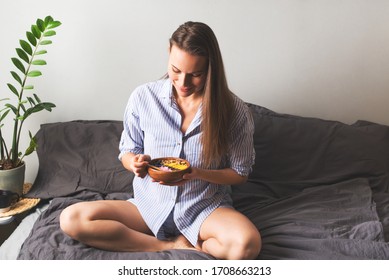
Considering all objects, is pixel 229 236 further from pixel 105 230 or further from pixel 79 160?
pixel 79 160

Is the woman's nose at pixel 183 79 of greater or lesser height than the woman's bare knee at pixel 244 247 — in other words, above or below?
above

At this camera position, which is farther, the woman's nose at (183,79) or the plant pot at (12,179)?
the plant pot at (12,179)

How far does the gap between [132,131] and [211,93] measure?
320 mm

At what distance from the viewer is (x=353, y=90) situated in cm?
172

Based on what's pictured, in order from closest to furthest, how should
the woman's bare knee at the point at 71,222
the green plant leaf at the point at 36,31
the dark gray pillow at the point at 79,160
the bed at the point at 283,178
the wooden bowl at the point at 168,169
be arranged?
the wooden bowl at the point at 168,169 < the woman's bare knee at the point at 71,222 < the bed at the point at 283,178 < the green plant leaf at the point at 36,31 < the dark gray pillow at the point at 79,160

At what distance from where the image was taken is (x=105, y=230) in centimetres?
116

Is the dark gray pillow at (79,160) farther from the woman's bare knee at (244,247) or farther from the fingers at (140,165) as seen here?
the woman's bare knee at (244,247)

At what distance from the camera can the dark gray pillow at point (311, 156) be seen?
5.01 ft

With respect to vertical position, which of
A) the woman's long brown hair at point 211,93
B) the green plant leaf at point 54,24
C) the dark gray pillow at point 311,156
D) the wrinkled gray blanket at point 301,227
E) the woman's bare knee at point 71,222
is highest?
the green plant leaf at point 54,24

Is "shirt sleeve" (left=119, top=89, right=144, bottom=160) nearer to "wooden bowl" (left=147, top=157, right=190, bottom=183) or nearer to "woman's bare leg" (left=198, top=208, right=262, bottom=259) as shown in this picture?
"wooden bowl" (left=147, top=157, right=190, bottom=183)

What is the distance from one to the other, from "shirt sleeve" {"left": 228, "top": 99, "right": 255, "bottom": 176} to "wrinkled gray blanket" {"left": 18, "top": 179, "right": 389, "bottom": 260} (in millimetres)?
218

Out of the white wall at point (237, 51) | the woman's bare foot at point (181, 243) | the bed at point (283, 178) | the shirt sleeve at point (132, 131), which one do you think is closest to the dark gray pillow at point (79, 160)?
the bed at point (283, 178)

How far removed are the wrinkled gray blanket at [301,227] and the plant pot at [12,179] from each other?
0.71 ft

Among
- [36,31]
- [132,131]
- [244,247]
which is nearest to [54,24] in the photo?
[36,31]
